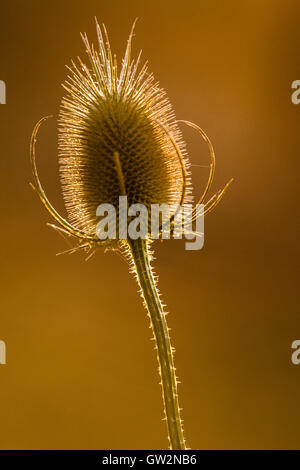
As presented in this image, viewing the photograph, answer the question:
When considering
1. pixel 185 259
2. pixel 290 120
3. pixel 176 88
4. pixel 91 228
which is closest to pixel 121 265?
pixel 185 259

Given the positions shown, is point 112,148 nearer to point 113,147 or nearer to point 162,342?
point 113,147

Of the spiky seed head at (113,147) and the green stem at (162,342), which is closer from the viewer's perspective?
the green stem at (162,342)

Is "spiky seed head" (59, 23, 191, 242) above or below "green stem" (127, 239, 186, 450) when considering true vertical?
above

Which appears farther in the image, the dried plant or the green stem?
the dried plant

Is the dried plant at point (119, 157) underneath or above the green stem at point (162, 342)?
above

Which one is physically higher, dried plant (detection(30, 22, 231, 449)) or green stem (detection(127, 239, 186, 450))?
dried plant (detection(30, 22, 231, 449))
